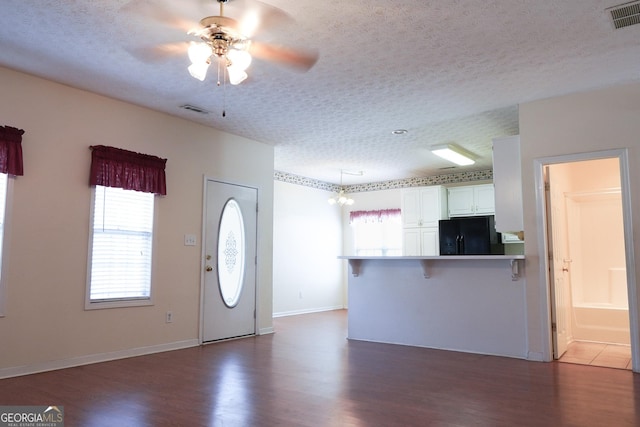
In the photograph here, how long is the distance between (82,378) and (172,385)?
841 mm

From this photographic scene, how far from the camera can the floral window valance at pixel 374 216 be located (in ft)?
31.2

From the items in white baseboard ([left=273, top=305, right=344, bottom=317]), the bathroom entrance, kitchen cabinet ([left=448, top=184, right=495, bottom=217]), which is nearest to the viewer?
the bathroom entrance

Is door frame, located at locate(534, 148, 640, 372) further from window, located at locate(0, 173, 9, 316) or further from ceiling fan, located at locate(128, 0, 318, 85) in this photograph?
window, located at locate(0, 173, 9, 316)

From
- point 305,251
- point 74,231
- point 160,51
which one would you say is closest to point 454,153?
point 305,251

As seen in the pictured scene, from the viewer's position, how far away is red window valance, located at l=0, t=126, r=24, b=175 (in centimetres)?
388

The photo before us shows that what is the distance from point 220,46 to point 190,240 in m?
2.87

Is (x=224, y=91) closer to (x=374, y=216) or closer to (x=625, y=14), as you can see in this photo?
(x=625, y=14)

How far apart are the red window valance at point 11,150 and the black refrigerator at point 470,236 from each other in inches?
250

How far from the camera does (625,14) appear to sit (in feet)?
10.2

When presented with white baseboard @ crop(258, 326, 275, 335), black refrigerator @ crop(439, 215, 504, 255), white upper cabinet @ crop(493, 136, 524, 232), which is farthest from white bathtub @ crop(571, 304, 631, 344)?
white baseboard @ crop(258, 326, 275, 335)

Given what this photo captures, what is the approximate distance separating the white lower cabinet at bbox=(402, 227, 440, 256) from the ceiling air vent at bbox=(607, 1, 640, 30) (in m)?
5.49

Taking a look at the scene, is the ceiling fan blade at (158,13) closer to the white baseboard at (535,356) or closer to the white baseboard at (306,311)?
the white baseboard at (535,356)

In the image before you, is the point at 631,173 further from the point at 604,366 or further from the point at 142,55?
the point at 142,55

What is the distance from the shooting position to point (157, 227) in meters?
5.10
